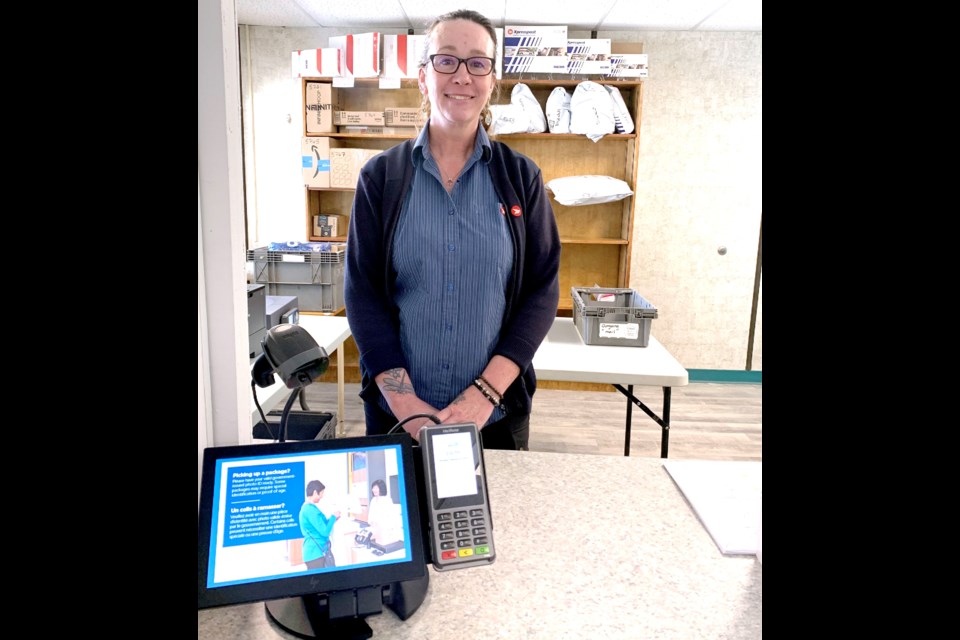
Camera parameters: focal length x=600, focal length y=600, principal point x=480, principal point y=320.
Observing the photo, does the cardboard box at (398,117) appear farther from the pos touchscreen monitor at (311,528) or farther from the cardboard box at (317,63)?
the pos touchscreen monitor at (311,528)

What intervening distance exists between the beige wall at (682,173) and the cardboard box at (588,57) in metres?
0.49

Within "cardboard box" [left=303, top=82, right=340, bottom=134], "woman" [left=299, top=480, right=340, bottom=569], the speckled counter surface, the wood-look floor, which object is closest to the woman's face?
the speckled counter surface

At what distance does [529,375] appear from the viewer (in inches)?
61.0

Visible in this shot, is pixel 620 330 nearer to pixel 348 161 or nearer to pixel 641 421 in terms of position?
pixel 641 421

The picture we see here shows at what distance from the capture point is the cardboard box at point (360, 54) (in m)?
3.95

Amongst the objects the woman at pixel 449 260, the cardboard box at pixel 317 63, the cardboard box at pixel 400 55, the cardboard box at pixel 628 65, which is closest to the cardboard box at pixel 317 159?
the cardboard box at pixel 317 63

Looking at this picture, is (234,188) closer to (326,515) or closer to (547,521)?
(326,515)

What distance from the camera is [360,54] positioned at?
3.98 meters

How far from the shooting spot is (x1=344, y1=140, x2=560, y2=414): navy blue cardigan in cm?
140

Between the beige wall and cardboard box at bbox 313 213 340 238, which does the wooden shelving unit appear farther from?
the beige wall

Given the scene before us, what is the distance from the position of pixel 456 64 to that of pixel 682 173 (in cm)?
351

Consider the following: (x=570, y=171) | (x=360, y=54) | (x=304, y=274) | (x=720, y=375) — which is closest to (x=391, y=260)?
(x=304, y=274)

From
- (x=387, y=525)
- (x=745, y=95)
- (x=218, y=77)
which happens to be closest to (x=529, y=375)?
(x=387, y=525)
